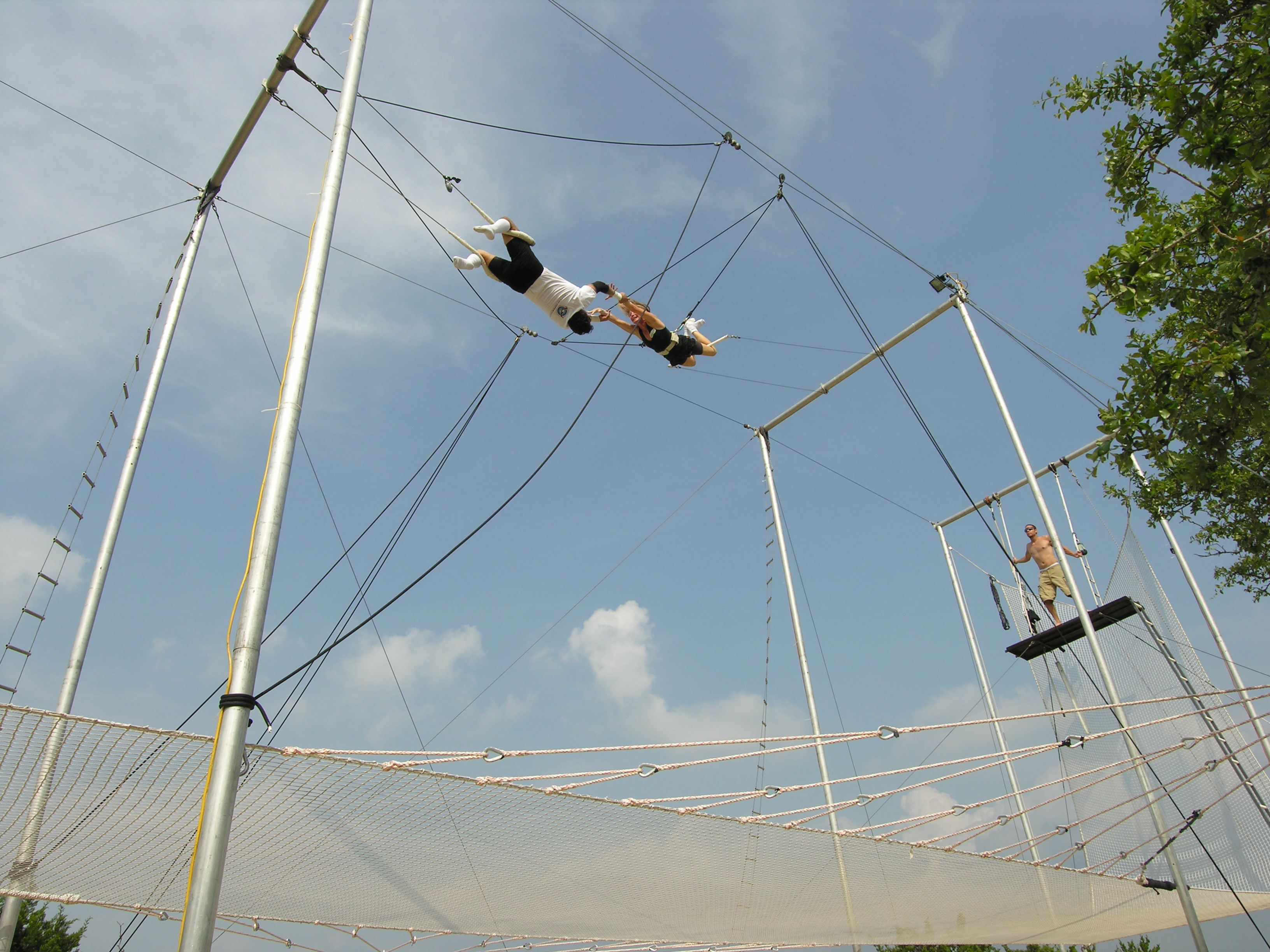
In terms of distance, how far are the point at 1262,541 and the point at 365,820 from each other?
6008mm

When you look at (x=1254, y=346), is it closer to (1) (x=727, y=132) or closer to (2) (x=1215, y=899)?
(1) (x=727, y=132)

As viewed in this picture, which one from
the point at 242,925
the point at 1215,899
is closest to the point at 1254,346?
the point at 1215,899

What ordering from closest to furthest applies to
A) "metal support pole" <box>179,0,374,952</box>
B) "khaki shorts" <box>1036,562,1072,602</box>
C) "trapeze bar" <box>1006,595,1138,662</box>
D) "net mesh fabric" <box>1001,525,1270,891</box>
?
"metal support pole" <box>179,0,374,952</box> → "net mesh fabric" <box>1001,525,1270,891</box> → "trapeze bar" <box>1006,595,1138,662</box> → "khaki shorts" <box>1036,562,1072,602</box>

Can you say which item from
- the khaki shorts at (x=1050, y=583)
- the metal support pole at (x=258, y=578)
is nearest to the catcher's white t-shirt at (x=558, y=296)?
the metal support pole at (x=258, y=578)

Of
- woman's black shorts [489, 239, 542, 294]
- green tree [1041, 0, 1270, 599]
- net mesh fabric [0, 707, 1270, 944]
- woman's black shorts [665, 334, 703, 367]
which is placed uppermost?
woman's black shorts [665, 334, 703, 367]

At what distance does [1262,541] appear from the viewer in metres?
5.61

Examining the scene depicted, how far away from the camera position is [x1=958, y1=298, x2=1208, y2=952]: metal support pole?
539cm

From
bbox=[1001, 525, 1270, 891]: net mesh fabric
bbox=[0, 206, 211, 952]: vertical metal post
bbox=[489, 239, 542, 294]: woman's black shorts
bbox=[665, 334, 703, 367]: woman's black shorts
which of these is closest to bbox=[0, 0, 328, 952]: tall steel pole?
bbox=[0, 206, 211, 952]: vertical metal post

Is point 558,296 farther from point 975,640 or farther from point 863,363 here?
point 975,640

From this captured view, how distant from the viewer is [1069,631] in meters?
8.82

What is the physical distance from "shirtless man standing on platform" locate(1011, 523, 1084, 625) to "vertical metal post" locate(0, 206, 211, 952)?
8.82 m

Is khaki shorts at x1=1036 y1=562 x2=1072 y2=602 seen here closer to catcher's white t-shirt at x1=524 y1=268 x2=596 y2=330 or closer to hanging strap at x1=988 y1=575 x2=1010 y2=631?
hanging strap at x1=988 y1=575 x2=1010 y2=631

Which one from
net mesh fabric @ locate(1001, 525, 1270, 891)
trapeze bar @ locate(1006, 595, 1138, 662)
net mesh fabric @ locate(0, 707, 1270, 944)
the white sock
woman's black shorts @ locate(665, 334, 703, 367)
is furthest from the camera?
trapeze bar @ locate(1006, 595, 1138, 662)

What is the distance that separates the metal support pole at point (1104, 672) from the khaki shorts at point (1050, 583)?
256 centimetres
